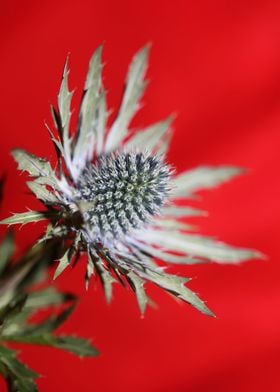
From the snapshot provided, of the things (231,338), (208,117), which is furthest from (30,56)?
(231,338)

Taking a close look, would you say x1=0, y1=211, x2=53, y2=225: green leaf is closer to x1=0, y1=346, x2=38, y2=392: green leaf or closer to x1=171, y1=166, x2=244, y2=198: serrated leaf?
x1=0, y1=346, x2=38, y2=392: green leaf

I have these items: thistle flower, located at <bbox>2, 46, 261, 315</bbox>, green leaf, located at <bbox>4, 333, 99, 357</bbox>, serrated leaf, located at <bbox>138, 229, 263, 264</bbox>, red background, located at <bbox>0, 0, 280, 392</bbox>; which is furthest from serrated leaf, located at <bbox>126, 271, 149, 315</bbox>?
red background, located at <bbox>0, 0, 280, 392</bbox>

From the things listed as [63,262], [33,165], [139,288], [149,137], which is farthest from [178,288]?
[149,137]

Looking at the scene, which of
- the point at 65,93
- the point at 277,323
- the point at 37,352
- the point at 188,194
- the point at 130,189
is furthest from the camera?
the point at 277,323

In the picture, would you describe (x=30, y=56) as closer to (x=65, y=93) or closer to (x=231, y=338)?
(x=65, y=93)

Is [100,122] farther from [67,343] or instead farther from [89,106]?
[67,343]

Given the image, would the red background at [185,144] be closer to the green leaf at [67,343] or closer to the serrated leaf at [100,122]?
the serrated leaf at [100,122]
